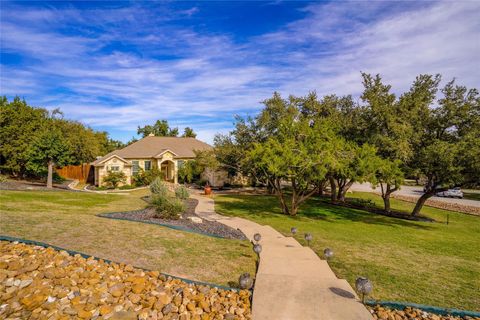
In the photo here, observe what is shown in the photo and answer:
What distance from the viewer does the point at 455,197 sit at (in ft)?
95.6

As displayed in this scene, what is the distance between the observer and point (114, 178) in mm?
27125

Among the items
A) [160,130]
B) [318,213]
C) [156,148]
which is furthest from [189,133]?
[318,213]

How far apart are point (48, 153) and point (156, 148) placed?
40.6 feet

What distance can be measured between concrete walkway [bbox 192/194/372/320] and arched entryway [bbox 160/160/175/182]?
2433cm

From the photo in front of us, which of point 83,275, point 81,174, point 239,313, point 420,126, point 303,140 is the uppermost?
point 420,126

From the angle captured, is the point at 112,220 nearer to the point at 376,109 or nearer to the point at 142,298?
the point at 142,298

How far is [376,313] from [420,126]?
14.6 m

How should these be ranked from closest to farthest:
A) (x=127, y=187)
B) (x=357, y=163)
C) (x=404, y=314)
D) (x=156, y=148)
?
(x=404, y=314)
(x=357, y=163)
(x=127, y=187)
(x=156, y=148)

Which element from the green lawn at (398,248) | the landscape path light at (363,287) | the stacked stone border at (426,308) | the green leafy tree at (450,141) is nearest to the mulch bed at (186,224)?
the green lawn at (398,248)

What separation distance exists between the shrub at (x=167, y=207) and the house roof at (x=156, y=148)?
16.2m

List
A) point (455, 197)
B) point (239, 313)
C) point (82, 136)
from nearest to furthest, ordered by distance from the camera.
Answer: point (239, 313), point (455, 197), point (82, 136)

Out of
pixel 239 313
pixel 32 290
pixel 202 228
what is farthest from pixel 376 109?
pixel 32 290

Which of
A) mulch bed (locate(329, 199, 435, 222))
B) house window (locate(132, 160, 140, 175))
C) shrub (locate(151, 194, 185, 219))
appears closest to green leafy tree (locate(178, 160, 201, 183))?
house window (locate(132, 160, 140, 175))

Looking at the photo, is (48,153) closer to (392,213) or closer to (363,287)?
(363,287)
